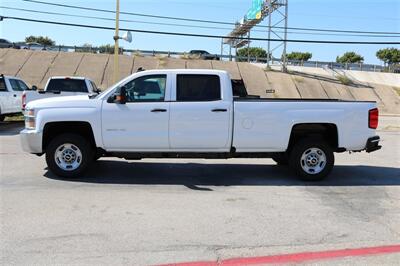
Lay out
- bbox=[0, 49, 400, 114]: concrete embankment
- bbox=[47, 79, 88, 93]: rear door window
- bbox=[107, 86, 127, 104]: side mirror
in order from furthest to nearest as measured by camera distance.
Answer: bbox=[0, 49, 400, 114]: concrete embankment
bbox=[47, 79, 88, 93]: rear door window
bbox=[107, 86, 127, 104]: side mirror

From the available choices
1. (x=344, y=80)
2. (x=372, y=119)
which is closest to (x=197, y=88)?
(x=372, y=119)

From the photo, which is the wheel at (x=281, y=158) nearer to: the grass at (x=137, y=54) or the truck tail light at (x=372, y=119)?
the truck tail light at (x=372, y=119)

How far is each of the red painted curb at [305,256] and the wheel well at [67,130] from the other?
4.55m

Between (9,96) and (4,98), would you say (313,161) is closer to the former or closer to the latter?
(4,98)

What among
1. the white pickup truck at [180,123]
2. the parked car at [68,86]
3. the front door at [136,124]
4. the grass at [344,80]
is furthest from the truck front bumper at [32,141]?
the grass at [344,80]

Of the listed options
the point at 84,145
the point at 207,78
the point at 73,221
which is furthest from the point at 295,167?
the point at 73,221

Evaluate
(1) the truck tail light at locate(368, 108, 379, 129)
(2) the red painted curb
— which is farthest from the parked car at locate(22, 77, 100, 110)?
(2) the red painted curb

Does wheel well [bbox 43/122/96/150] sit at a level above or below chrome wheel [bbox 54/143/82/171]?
above

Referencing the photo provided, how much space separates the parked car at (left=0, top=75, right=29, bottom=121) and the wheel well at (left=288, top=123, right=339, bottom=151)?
11922 millimetres

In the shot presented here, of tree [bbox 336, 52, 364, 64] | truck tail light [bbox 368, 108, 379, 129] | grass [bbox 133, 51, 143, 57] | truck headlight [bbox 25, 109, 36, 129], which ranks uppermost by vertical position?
tree [bbox 336, 52, 364, 64]

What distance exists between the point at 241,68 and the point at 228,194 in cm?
3730

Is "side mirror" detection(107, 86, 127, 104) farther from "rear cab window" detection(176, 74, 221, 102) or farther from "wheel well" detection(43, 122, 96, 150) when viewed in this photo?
"rear cab window" detection(176, 74, 221, 102)

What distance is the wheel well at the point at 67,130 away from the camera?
874cm

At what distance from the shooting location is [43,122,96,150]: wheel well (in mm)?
8736
